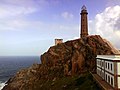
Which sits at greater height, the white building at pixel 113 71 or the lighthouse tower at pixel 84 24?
the lighthouse tower at pixel 84 24

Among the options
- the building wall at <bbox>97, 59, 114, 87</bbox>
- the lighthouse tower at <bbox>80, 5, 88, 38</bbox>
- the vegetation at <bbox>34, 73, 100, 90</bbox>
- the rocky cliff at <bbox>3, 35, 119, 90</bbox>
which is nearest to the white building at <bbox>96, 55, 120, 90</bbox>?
the building wall at <bbox>97, 59, 114, 87</bbox>

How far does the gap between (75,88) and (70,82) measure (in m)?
9.56

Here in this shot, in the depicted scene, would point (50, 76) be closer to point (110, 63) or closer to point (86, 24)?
point (86, 24)

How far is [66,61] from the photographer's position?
87625 millimetres

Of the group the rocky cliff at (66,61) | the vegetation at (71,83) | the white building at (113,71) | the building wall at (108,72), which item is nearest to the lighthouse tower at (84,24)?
the rocky cliff at (66,61)

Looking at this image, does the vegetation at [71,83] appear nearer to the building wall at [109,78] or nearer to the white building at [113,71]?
the building wall at [109,78]

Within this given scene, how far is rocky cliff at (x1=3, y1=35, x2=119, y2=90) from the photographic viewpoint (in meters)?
82.5

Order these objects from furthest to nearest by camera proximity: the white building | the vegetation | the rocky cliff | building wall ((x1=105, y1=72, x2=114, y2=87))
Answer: the rocky cliff < the vegetation < building wall ((x1=105, y1=72, x2=114, y2=87)) < the white building

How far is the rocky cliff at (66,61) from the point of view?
3248 inches

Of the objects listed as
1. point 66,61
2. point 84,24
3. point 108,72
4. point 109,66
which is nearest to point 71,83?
point 66,61

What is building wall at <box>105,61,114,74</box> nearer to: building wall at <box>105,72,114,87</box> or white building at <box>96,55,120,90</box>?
white building at <box>96,55,120,90</box>

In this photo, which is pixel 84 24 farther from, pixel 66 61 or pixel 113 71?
pixel 113 71

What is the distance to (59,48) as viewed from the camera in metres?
93.2

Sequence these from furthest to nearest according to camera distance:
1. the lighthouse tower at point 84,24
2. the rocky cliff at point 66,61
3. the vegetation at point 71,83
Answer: the lighthouse tower at point 84,24 < the rocky cliff at point 66,61 < the vegetation at point 71,83
